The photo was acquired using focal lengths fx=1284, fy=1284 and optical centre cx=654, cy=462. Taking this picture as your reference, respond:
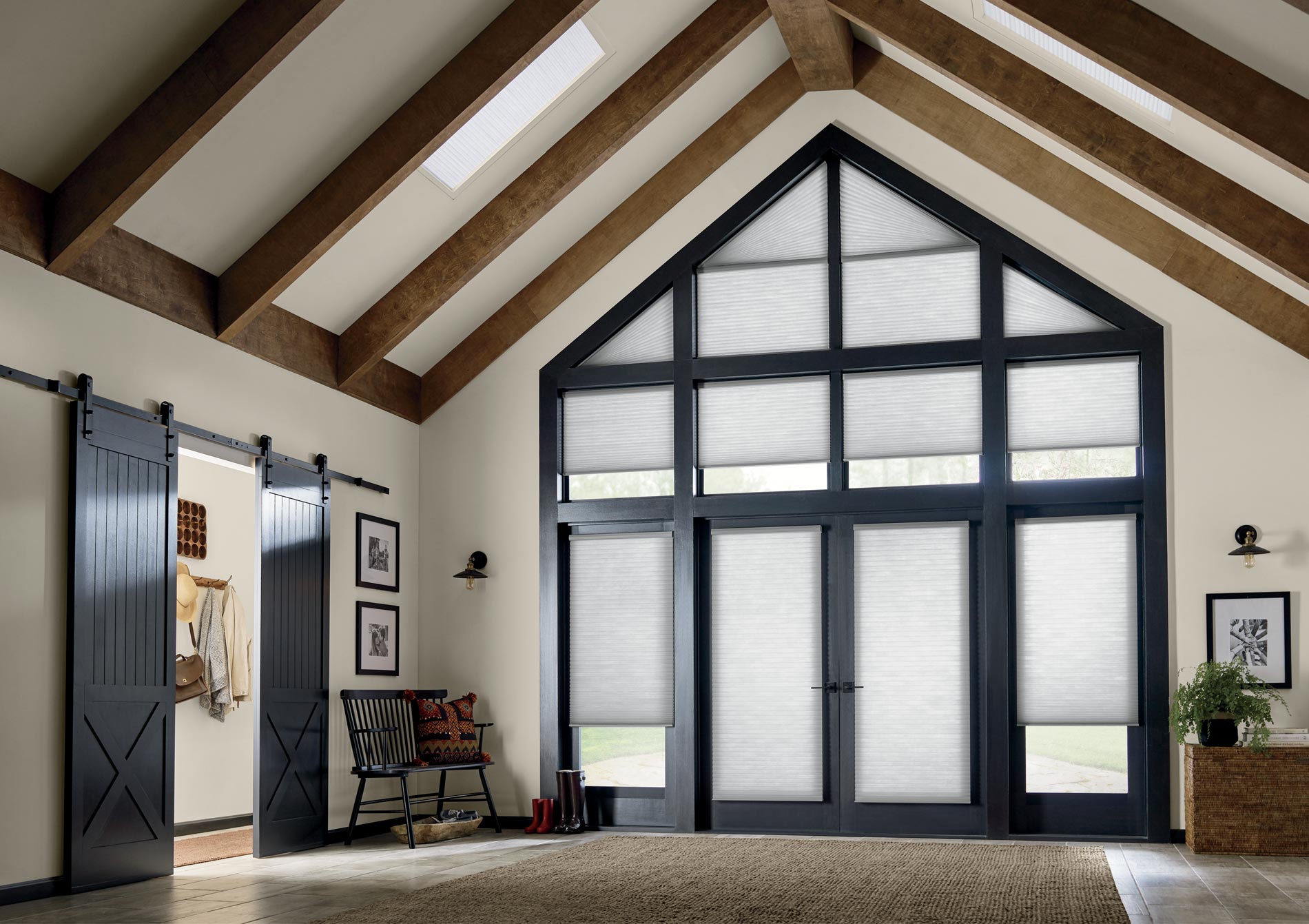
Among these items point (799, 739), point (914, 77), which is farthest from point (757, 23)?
point (799, 739)

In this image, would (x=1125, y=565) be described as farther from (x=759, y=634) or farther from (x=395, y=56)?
(x=395, y=56)

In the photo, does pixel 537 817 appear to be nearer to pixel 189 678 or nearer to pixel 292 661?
pixel 292 661

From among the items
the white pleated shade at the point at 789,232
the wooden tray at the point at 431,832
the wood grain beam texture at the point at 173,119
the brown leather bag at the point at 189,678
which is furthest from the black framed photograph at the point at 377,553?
the wood grain beam texture at the point at 173,119

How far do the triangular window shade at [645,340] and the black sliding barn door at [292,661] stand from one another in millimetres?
2039

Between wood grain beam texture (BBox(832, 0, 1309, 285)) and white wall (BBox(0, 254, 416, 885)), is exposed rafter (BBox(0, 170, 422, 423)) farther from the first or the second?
wood grain beam texture (BBox(832, 0, 1309, 285))

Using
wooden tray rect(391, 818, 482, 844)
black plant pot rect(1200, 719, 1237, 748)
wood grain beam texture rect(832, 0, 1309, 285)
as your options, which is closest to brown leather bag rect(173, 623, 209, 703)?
wooden tray rect(391, 818, 482, 844)

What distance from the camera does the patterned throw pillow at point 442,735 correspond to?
766cm

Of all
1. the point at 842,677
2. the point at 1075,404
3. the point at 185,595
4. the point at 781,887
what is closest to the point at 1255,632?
the point at 1075,404

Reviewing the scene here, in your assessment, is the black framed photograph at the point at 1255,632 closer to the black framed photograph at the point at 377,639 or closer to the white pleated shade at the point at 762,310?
the white pleated shade at the point at 762,310

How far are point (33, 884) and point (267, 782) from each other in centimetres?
168

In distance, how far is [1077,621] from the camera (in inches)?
296

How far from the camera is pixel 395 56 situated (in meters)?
6.13

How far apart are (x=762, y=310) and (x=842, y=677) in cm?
239

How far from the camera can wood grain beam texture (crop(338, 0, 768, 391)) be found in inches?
288
